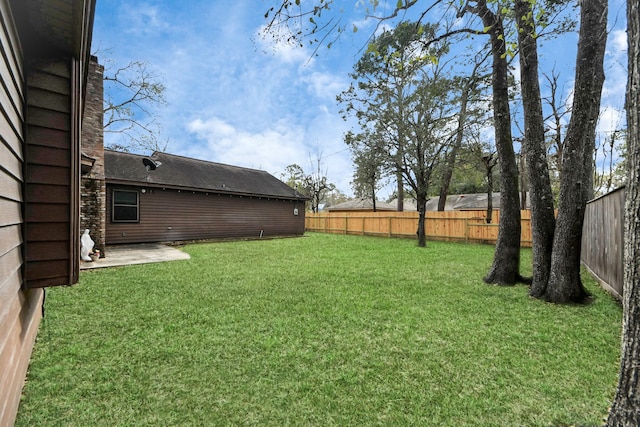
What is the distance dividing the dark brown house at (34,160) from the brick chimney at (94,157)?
5630mm

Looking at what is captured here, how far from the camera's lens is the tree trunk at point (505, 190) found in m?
4.96

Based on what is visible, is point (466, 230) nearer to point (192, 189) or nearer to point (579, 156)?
point (579, 156)

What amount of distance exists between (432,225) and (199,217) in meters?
10.0

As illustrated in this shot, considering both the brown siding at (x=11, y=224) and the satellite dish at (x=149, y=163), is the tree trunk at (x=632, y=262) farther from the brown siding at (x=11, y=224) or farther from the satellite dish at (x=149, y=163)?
the satellite dish at (x=149, y=163)

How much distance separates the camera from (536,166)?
4367mm

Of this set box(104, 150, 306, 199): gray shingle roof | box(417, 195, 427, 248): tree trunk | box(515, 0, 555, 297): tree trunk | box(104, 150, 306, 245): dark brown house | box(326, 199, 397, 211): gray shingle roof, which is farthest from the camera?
box(326, 199, 397, 211): gray shingle roof

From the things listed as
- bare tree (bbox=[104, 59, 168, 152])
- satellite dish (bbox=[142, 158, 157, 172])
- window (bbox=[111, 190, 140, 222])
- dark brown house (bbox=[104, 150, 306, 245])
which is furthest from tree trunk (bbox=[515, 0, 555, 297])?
bare tree (bbox=[104, 59, 168, 152])

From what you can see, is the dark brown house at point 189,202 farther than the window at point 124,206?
Yes

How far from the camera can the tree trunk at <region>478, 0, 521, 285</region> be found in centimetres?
496

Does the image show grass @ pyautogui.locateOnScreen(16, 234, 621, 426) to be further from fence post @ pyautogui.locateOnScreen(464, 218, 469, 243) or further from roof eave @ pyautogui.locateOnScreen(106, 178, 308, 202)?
fence post @ pyautogui.locateOnScreen(464, 218, 469, 243)

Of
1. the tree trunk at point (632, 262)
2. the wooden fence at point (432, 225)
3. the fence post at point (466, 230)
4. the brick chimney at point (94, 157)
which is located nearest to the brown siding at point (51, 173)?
the tree trunk at point (632, 262)

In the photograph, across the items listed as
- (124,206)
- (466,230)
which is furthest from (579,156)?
(124,206)

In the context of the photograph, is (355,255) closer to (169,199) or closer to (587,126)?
(587,126)

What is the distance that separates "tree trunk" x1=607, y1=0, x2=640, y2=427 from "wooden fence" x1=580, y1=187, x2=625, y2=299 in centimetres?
338
